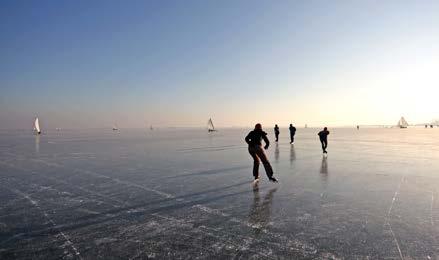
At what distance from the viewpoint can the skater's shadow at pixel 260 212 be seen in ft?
17.3

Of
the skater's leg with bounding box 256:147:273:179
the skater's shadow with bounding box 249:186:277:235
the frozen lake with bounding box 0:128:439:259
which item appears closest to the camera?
the frozen lake with bounding box 0:128:439:259

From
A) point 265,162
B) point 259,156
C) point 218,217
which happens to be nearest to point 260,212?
point 218,217

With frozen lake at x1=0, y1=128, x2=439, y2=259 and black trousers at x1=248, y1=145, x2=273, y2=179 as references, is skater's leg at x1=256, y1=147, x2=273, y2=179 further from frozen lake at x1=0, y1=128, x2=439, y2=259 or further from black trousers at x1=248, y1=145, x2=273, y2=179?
frozen lake at x1=0, y1=128, x2=439, y2=259

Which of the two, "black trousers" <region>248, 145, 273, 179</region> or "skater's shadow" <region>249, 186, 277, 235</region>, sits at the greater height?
"black trousers" <region>248, 145, 273, 179</region>

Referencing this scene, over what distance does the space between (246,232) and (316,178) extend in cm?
576

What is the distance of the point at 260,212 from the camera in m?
6.16

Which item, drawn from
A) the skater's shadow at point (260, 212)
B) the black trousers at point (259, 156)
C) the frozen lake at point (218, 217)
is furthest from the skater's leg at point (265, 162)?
the skater's shadow at point (260, 212)

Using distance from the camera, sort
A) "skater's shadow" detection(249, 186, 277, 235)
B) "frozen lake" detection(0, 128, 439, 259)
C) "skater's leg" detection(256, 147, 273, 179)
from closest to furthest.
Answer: "frozen lake" detection(0, 128, 439, 259), "skater's shadow" detection(249, 186, 277, 235), "skater's leg" detection(256, 147, 273, 179)

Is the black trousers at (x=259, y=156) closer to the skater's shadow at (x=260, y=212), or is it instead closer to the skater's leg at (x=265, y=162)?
the skater's leg at (x=265, y=162)

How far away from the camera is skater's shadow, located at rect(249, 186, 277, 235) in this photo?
528 cm

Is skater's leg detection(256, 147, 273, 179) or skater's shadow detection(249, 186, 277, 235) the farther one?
skater's leg detection(256, 147, 273, 179)

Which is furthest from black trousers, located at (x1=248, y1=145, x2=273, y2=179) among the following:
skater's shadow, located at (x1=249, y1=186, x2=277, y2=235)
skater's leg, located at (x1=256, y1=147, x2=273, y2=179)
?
skater's shadow, located at (x1=249, y1=186, x2=277, y2=235)

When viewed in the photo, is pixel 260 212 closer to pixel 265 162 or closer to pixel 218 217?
pixel 218 217

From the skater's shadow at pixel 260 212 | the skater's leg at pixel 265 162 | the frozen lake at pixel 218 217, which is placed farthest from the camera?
the skater's leg at pixel 265 162
